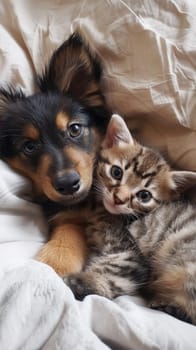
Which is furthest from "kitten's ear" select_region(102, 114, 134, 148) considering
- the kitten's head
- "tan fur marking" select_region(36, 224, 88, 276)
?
"tan fur marking" select_region(36, 224, 88, 276)

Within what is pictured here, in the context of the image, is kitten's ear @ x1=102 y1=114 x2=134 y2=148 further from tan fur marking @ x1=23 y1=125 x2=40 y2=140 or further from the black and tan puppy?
tan fur marking @ x1=23 y1=125 x2=40 y2=140

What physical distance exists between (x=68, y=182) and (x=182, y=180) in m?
0.41

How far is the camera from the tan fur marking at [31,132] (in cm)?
170

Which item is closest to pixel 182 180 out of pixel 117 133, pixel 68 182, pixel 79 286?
pixel 117 133

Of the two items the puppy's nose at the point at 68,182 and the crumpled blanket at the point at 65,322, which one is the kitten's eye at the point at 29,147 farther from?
the crumpled blanket at the point at 65,322

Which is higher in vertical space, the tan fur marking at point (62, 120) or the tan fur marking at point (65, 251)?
the tan fur marking at point (62, 120)

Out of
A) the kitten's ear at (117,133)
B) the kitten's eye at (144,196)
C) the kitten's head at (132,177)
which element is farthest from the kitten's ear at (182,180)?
the kitten's ear at (117,133)

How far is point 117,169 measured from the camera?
5.49 ft

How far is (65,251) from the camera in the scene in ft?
5.13

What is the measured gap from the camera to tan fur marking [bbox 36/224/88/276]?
4.99 feet

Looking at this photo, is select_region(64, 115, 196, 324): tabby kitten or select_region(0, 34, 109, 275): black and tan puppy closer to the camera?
select_region(64, 115, 196, 324): tabby kitten

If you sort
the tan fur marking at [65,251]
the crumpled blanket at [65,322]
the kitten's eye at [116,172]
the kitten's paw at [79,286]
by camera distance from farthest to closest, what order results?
the kitten's eye at [116,172] < the tan fur marking at [65,251] < the kitten's paw at [79,286] < the crumpled blanket at [65,322]

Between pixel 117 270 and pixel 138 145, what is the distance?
20.0 inches

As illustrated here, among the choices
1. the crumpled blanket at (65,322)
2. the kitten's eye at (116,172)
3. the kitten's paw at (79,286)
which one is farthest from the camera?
the kitten's eye at (116,172)
